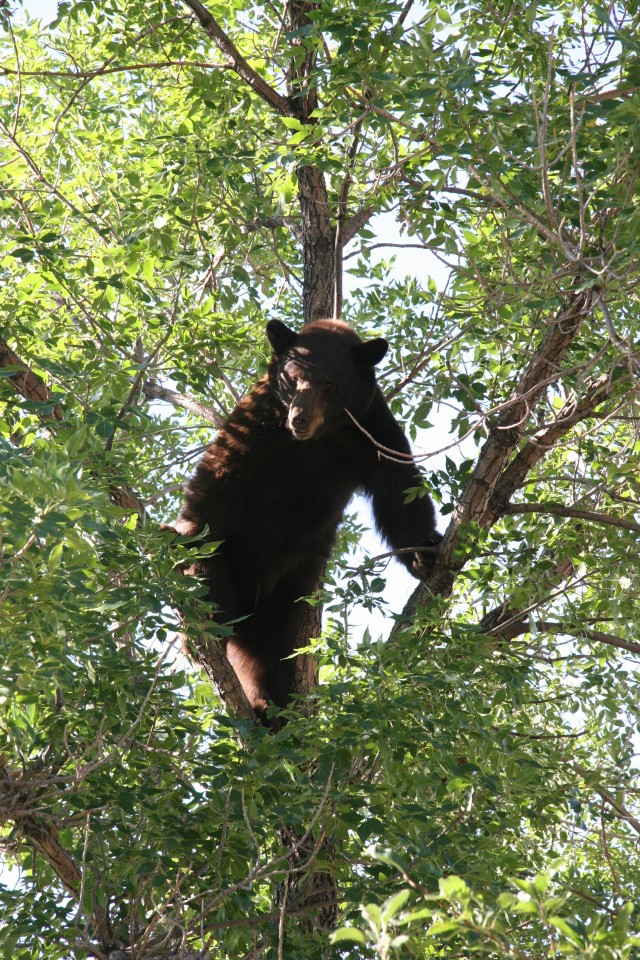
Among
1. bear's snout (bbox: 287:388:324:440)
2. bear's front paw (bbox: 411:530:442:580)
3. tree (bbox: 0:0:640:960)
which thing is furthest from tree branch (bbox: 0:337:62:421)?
bear's front paw (bbox: 411:530:442:580)

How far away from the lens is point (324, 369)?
22.6ft

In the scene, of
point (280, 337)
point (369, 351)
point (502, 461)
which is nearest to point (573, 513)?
point (502, 461)

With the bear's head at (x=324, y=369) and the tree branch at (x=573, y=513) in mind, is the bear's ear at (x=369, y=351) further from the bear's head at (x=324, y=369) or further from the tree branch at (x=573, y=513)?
the tree branch at (x=573, y=513)

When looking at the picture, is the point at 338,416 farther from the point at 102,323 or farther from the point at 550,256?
the point at 550,256

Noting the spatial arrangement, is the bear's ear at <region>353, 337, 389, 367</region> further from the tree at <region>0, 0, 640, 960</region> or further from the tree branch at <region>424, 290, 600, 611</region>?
the tree branch at <region>424, 290, 600, 611</region>

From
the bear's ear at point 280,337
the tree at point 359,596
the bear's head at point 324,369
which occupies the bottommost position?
the tree at point 359,596

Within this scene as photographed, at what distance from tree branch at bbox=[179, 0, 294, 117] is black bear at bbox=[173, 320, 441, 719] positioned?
141 cm

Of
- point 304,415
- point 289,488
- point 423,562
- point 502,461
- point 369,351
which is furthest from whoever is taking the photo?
point 369,351

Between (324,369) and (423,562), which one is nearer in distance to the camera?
(423,562)

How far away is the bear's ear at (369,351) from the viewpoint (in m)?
7.19

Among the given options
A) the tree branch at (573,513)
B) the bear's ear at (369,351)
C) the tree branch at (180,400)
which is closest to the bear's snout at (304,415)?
the bear's ear at (369,351)

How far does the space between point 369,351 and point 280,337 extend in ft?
2.02

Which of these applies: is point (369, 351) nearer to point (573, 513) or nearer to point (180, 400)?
point (180, 400)

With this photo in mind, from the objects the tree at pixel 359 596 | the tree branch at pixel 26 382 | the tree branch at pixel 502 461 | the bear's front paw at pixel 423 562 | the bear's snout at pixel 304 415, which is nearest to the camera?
the tree at pixel 359 596
